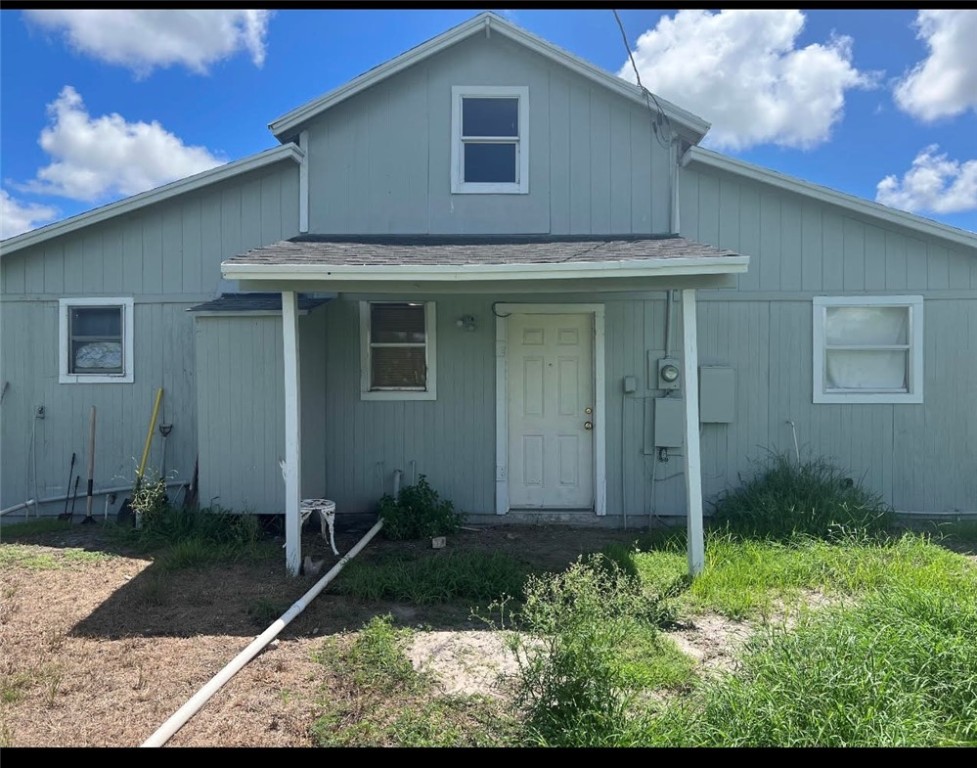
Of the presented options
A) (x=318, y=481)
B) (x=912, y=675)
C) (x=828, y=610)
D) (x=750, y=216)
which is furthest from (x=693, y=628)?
(x=750, y=216)

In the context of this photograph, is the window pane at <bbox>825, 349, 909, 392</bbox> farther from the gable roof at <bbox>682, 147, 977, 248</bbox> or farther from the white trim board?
the white trim board

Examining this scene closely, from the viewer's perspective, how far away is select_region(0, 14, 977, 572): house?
6402mm

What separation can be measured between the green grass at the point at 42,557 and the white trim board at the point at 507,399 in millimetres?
3751

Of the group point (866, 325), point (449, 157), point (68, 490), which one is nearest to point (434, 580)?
point (449, 157)

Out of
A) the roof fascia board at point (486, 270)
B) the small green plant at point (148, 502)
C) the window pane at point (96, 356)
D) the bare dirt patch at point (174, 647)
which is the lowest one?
the bare dirt patch at point (174, 647)

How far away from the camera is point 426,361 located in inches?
261

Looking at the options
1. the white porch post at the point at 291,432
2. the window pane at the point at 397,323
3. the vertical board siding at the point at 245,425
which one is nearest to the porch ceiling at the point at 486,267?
the white porch post at the point at 291,432

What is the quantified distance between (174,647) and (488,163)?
5.35 meters

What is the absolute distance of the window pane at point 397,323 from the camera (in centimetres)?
667

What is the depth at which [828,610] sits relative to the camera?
11.8 feet

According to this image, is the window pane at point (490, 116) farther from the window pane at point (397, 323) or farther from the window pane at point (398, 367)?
the window pane at point (398, 367)

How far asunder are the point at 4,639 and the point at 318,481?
2890 mm

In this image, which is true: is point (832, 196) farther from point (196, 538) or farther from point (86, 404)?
point (86, 404)

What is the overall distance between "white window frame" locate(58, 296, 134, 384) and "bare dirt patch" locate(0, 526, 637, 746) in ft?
6.64
